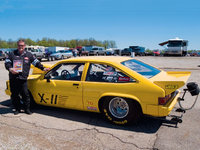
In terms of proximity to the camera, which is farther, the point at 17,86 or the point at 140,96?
the point at 17,86

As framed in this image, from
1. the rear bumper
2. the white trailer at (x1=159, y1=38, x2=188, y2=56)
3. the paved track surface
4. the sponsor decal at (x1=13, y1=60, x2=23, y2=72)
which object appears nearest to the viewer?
the paved track surface

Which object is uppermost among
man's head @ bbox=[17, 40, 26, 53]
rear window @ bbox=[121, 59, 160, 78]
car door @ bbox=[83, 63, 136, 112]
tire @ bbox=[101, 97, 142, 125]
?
man's head @ bbox=[17, 40, 26, 53]

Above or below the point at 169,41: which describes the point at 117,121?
below

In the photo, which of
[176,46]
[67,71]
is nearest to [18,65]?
[67,71]

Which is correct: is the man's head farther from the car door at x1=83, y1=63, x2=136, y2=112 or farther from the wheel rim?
the wheel rim

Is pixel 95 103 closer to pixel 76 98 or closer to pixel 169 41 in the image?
pixel 76 98

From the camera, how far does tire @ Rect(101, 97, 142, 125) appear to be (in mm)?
3537

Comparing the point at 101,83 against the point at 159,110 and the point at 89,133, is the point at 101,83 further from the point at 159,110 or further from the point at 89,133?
the point at 159,110

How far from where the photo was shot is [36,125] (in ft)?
12.8

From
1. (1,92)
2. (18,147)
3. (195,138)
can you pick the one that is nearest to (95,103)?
(18,147)

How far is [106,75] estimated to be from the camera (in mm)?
3896

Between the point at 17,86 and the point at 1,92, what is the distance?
3119 millimetres

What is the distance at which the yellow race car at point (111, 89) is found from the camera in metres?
3.32

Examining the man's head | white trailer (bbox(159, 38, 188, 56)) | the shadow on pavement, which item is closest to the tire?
the shadow on pavement
